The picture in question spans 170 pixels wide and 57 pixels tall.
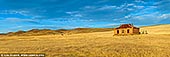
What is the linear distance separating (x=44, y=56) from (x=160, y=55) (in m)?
11.6

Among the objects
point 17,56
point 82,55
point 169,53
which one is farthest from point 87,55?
point 169,53

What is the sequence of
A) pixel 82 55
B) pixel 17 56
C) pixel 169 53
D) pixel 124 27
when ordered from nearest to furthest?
pixel 17 56 < pixel 82 55 < pixel 169 53 < pixel 124 27

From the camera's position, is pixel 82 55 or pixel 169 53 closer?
pixel 82 55

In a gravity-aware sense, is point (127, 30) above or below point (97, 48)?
above

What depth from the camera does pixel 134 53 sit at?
1102 inches

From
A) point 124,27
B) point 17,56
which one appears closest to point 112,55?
point 17,56

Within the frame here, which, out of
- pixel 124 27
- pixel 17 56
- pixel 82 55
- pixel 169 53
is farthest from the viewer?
pixel 124 27

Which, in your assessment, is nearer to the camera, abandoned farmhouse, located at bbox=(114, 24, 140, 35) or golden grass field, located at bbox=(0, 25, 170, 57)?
golden grass field, located at bbox=(0, 25, 170, 57)

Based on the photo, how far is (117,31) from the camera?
8188 cm

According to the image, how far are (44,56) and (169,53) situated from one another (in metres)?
13.2

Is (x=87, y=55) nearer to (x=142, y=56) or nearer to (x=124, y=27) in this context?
(x=142, y=56)

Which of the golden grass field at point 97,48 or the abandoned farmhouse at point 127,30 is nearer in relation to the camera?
the golden grass field at point 97,48

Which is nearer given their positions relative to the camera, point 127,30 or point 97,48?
point 97,48

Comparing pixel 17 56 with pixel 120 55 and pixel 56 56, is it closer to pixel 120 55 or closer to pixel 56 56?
pixel 56 56
